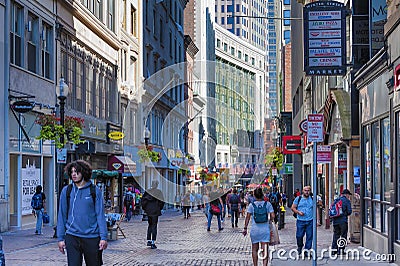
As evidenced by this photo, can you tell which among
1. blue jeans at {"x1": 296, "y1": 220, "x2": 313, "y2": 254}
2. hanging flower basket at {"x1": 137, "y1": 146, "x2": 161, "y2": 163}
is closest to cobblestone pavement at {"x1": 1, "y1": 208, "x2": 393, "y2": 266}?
blue jeans at {"x1": 296, "y1": 220, "x2": 313, "y2": 254}

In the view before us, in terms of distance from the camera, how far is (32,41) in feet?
104

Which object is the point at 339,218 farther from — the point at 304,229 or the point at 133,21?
the point at 133,21

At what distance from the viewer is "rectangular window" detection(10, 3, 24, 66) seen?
28.9m

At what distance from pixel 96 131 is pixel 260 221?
28.9 meters

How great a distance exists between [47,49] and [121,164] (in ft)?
45.4

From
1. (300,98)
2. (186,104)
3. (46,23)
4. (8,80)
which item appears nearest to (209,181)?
(186,104)

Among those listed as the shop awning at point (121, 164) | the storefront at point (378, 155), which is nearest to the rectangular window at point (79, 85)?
the shop awning at point (121, 164)

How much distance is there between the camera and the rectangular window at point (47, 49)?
33188mm

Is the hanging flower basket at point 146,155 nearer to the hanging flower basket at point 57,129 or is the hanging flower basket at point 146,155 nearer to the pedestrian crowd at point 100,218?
the hanging flower basket at point 57,129

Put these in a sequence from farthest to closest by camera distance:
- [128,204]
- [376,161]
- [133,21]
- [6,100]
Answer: [133,21]
[128,204]
[6,100]
[376,161]

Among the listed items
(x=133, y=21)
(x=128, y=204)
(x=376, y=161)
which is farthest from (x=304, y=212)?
(x=133, y=21)

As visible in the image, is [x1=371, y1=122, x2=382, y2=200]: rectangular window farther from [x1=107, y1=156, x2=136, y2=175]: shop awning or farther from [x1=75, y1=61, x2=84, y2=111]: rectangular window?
[x1=107, y1=156, x2=136, y2=175]: shop awning

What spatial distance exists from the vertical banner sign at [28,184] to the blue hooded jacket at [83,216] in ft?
66.4

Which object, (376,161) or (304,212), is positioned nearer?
(304,212)
